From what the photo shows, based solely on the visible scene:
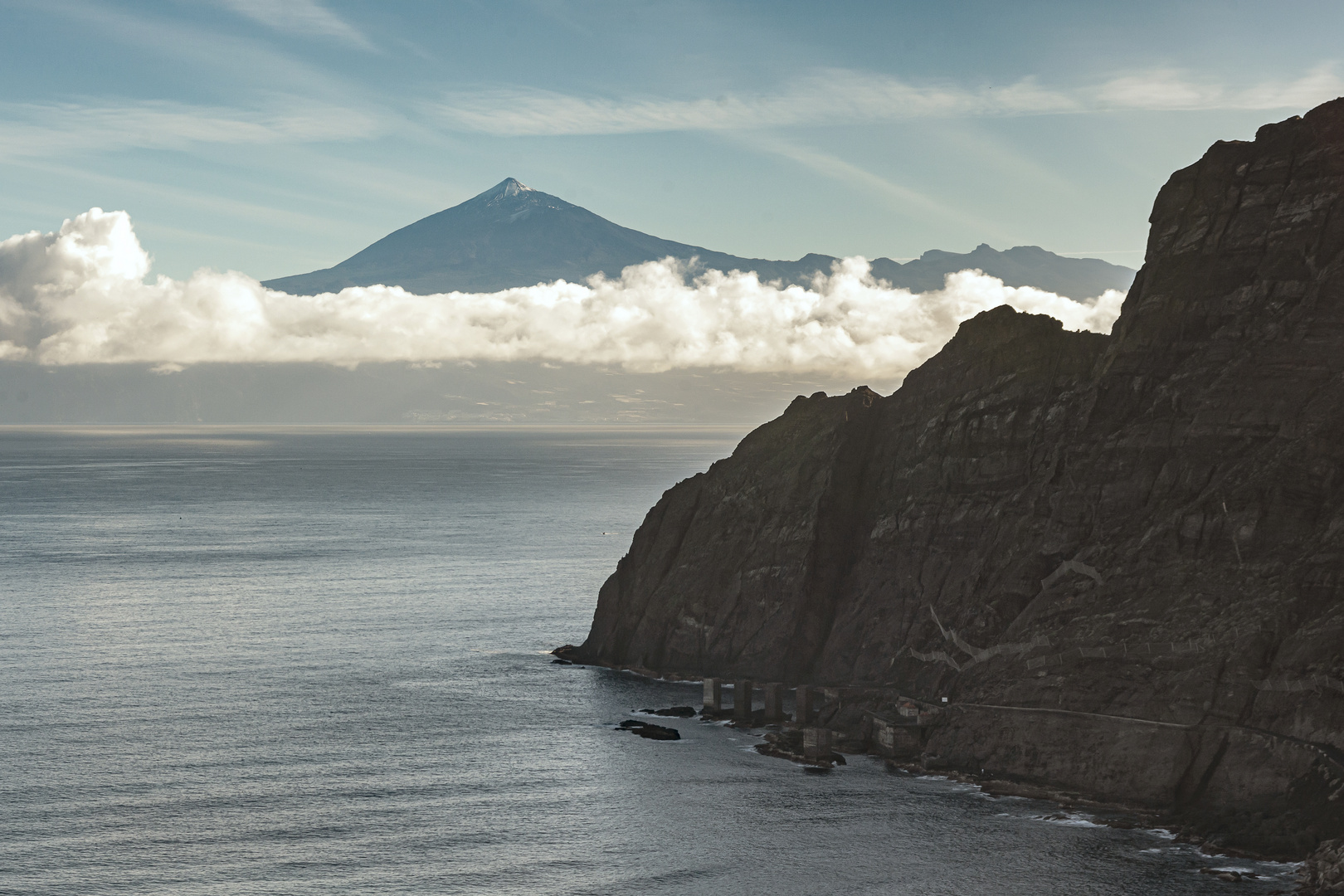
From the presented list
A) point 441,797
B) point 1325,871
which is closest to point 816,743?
point 441,797

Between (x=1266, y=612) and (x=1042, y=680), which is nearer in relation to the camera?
(x=1266, y=612)

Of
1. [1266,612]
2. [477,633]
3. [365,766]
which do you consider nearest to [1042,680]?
[1266,612]

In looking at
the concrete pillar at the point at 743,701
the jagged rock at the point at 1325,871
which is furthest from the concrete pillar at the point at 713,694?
the jagged rock at the point at 1325,871

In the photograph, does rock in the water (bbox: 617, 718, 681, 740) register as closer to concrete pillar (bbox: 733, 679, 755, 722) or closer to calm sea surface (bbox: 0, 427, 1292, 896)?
calm sea surface (bbox: 0, 427, 1292, 896)

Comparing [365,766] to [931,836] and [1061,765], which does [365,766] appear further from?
[1061,765]

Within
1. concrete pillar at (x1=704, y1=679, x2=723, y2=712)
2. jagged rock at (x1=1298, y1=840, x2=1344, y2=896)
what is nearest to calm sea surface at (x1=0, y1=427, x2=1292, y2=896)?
jagged rock at (x1=1298, y1=840, x2=1344, y2=896)

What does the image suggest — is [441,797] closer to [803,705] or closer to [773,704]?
[773,704]
